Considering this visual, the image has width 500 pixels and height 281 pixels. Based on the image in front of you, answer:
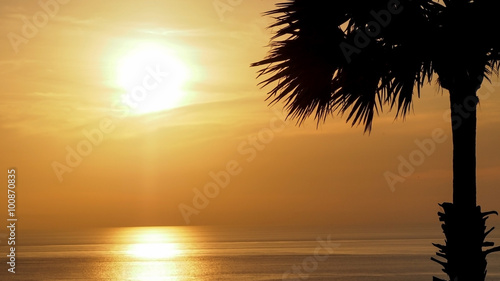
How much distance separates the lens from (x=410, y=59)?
9.24 metres

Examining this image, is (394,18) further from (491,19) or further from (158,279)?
(158,279)

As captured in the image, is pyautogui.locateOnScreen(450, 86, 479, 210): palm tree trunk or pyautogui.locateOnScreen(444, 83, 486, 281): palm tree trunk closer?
pyautogui.locateOnScreen(444, 83, 486, 281): palm tree trunk

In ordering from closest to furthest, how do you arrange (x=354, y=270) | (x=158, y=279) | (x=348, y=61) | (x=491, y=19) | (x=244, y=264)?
(x=491, y=19), (x=348, y=61), (x=158, y=279), (x=354, y=270), (x=244, y=264)

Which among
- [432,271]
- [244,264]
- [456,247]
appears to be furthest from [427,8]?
[244,264]

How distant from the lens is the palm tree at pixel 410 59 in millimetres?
9078

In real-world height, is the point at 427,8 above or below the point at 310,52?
above

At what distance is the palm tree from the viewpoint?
908cm

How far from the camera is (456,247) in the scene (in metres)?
9.20

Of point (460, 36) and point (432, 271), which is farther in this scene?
point (432, 271)

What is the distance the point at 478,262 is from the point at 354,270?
7803 cm

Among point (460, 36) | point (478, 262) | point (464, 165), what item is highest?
point (460, 36)

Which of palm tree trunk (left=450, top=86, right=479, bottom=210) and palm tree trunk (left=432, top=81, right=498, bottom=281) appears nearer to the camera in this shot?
palm tree trunk (left=432, top=81, right=498, bottom=281)

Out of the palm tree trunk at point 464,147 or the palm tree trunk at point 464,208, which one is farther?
the palm tree trunk at point 464,147

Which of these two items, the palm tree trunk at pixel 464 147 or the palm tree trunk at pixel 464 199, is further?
the palm tree trunk at pixel 464 147
